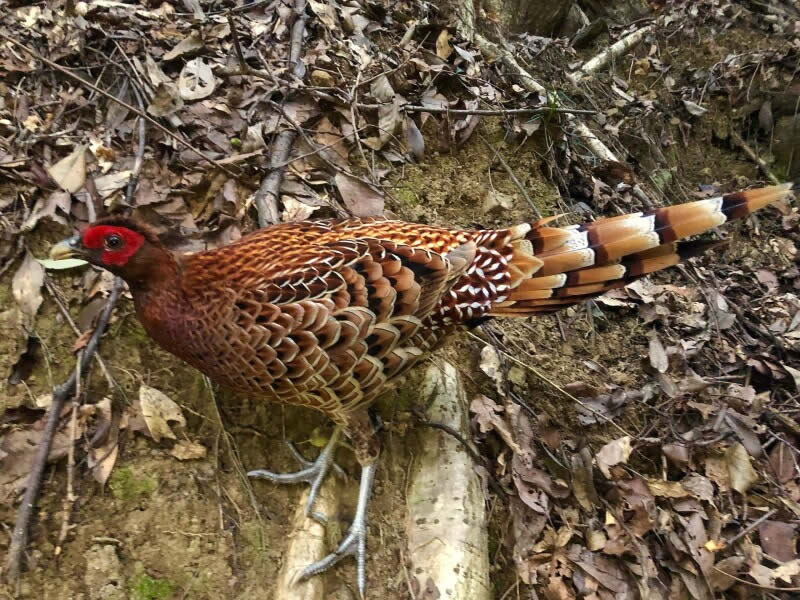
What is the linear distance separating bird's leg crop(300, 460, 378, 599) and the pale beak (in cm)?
144

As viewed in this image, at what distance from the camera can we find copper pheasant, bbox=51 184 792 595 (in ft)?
6.91

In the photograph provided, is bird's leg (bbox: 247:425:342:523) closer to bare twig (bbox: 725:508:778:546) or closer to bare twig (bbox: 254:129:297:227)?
bare twig (bbox: 254:129:297:227)

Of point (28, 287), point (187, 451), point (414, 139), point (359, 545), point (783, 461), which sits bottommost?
point (783, 461)

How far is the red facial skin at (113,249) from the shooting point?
2.03 m

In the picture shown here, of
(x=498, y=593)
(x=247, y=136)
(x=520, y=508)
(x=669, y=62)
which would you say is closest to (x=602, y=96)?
(x=669, y=62)

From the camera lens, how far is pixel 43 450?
204 cm

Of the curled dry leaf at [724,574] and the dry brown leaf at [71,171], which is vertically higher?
the dry brown leaf at [71,171]

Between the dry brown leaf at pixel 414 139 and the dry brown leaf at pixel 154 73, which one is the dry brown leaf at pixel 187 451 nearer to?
the dry brown leaf at pixel 154 73

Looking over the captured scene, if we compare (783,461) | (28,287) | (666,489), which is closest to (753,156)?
(783,461)

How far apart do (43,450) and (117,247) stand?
0.78 m

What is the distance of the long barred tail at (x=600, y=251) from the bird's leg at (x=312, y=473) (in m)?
0.96

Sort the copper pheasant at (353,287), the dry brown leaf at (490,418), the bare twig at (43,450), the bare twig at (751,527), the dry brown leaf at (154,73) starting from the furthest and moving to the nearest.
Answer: the dry brown leaf at (154,73) → the dry brown leaf at (490,418) → the bare twig at (751,527) → the copper pheasant at (353,287) → the bare twig at (43,450)

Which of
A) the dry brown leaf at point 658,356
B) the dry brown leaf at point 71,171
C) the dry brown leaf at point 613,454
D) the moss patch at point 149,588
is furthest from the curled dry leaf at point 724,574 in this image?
the dry brown leaf at point 71,171

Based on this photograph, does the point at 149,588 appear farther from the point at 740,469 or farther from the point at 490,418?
the point at 740,469
